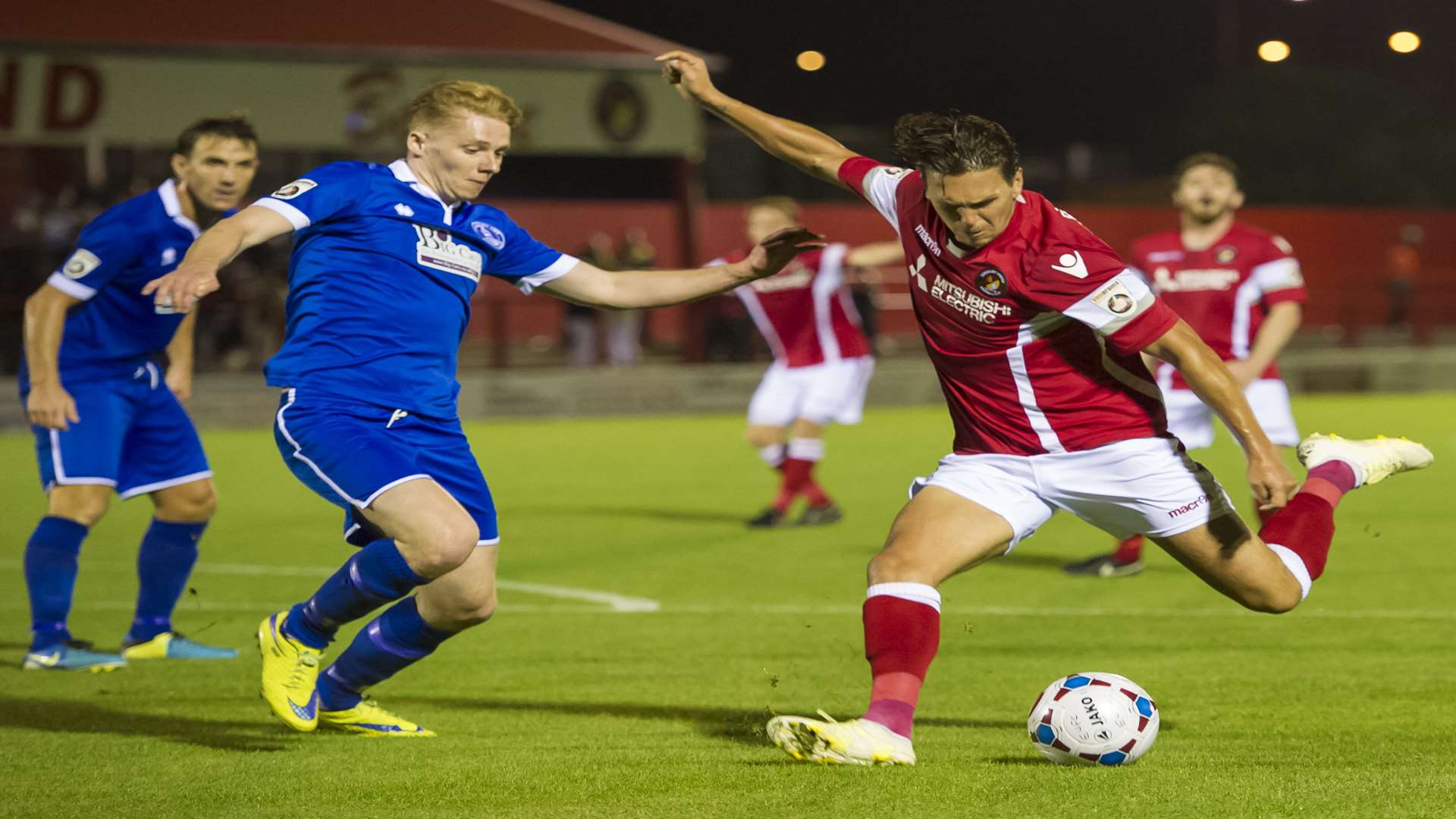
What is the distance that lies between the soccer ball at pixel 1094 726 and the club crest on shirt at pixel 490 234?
82.8 inches

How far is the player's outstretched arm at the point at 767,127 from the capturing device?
5508 mm

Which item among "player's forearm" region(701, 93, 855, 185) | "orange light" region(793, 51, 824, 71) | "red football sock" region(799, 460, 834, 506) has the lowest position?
"red football sock" region(799, 460, 834, 506)

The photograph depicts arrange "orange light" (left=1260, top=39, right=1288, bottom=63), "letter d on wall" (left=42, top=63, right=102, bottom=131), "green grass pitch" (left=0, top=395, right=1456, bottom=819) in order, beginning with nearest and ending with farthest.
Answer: "green grass pitch" (left=0, top=395, right=1456, bottom=819) < "orange light" (left=1260, top=39, right=1288, bottom=63) < "letter d on wall" (left=42, top=63, right=102, bottom=131)

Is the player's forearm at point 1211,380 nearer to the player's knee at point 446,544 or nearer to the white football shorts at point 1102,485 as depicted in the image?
the white football shorts at point 1102,485

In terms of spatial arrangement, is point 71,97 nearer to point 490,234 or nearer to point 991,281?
point 490,234

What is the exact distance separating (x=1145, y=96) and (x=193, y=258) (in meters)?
47.0

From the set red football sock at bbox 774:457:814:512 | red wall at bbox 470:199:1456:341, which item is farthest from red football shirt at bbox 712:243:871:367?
red wall at bbox 470:199:1456:341

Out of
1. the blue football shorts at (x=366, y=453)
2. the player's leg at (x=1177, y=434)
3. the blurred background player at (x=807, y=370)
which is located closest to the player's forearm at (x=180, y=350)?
the blue football shorts at (x=366, y=453)

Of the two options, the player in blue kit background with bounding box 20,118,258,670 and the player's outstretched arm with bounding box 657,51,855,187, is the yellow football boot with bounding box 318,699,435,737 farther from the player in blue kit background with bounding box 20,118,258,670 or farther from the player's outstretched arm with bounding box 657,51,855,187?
the player's outstretched arm with bounding box 657,51,855,187

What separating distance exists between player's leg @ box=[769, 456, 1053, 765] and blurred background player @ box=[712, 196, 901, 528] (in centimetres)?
649

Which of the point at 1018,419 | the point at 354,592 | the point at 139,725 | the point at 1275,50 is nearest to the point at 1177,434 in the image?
the point at 1018,419

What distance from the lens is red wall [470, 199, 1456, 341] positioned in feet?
87.8

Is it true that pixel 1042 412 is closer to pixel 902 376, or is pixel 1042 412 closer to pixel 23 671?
pixel 23 671

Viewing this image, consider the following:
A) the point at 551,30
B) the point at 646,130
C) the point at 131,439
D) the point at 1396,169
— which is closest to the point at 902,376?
the point at 646,130
